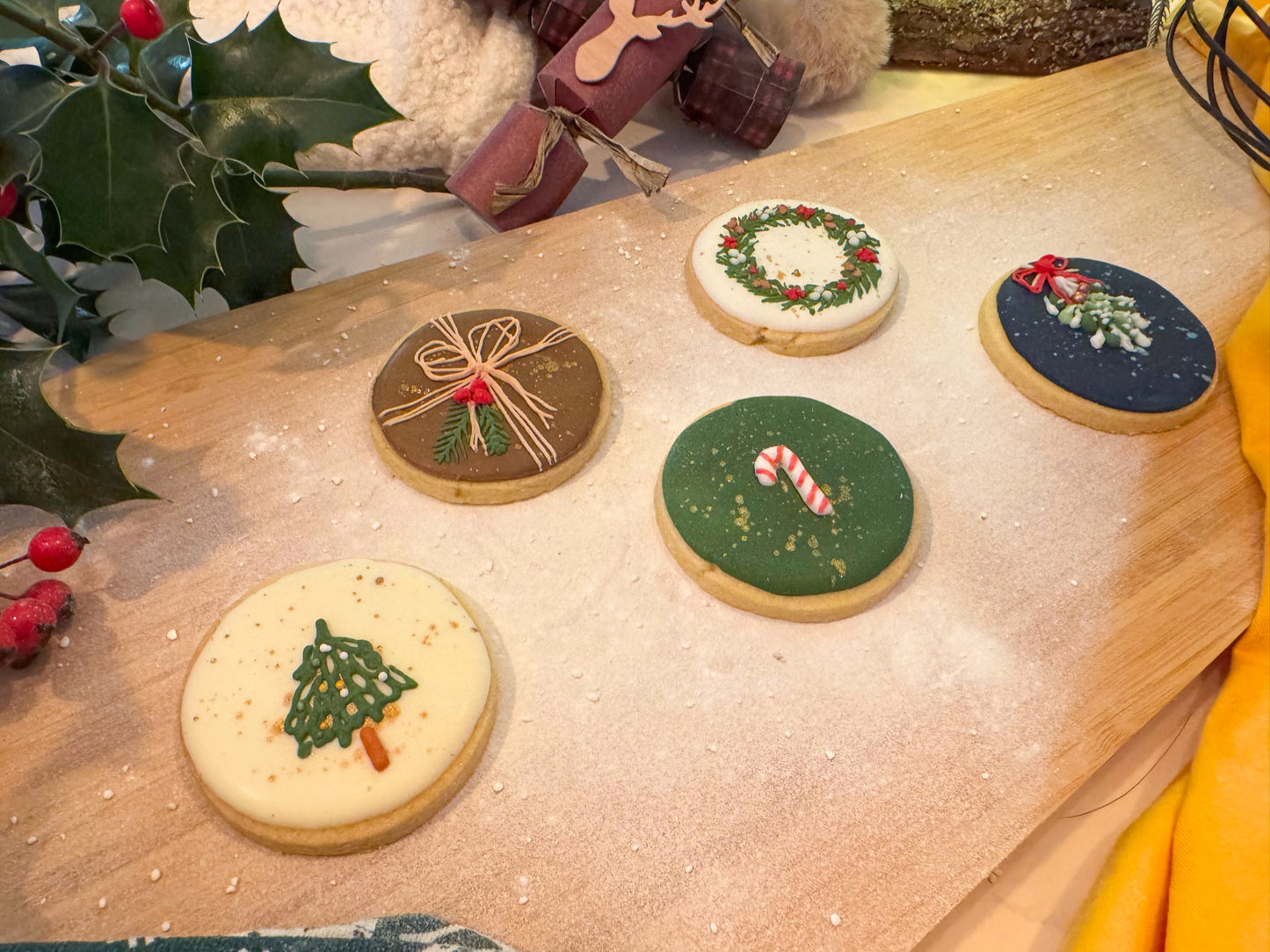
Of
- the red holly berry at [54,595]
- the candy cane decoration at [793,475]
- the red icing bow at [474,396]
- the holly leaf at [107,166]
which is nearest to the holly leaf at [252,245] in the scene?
the holly leaf at [107,166]

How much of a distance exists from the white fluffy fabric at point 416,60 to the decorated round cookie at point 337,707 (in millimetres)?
940

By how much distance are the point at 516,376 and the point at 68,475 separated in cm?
64

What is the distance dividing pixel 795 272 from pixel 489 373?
23.8 inches

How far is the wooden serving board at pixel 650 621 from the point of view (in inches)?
43.6

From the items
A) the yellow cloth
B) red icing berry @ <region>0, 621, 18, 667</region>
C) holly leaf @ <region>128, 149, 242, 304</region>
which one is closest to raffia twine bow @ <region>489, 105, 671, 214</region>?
holly leaf @ <region>128, 149, 242, 304</region>

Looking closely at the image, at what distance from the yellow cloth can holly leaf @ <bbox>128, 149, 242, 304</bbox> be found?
147 cm

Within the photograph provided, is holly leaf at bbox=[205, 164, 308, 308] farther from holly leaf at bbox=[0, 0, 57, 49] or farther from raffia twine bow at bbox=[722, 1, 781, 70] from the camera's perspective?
raffia twine bow at bbox=[722, 1, 781, 70]

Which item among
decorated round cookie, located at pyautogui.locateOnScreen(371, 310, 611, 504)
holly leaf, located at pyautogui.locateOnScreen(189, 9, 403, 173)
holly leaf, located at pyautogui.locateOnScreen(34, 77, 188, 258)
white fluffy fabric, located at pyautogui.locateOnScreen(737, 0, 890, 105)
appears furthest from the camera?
white fluffy fabric, located at pyautogui.locateOnScreen(737, 0, 890, 105)

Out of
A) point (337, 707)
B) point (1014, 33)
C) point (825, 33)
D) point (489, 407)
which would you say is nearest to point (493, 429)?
point (489, 407)

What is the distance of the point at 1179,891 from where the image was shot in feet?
3.60

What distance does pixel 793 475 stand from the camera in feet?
4.50

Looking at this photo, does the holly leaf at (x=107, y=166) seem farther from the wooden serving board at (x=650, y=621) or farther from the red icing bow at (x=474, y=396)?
the red icing bow at (x=474, y=396)

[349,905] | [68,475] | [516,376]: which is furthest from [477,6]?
[349,905]

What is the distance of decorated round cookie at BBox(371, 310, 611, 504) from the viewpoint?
141 centimetres
